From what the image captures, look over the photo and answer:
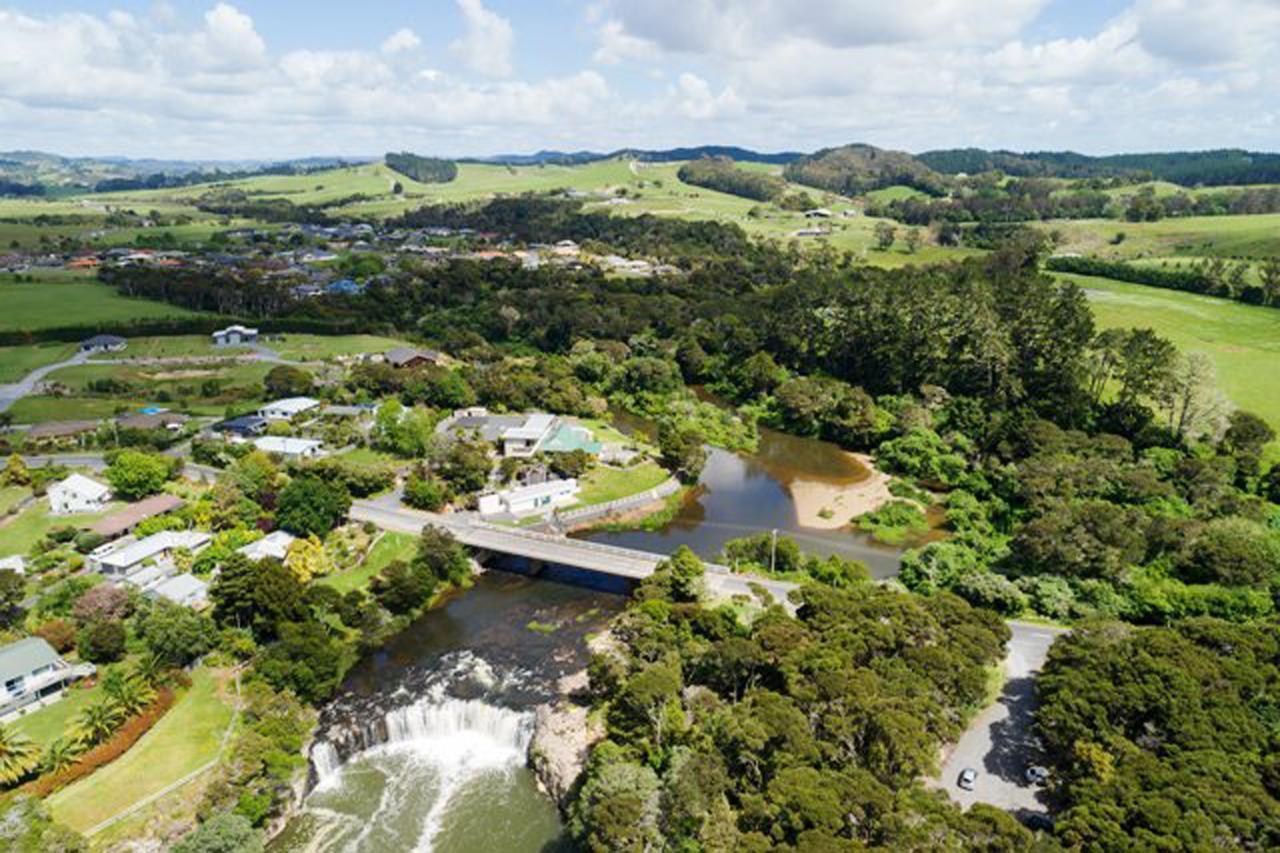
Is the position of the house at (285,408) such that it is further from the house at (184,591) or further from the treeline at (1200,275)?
the treeline at (1200,275)

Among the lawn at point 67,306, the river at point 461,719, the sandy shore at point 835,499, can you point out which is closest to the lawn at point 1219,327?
the sandy shore at point 835,499

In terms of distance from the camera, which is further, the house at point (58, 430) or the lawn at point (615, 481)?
the house at point (58, 430)

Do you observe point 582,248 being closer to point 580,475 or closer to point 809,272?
point 809,272

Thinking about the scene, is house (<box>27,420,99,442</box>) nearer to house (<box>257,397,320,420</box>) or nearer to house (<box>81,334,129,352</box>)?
house (<box>257,397,320,420</box>)

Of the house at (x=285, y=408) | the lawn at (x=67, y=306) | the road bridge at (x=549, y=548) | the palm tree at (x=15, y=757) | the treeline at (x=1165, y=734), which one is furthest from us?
the lawn at (x=67, y=306)

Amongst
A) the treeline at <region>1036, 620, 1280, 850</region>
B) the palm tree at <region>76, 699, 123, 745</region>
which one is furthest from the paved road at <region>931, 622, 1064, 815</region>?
the palm tree at <region>76, 699, 123, 745</region>

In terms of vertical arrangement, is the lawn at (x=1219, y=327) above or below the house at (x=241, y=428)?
above
